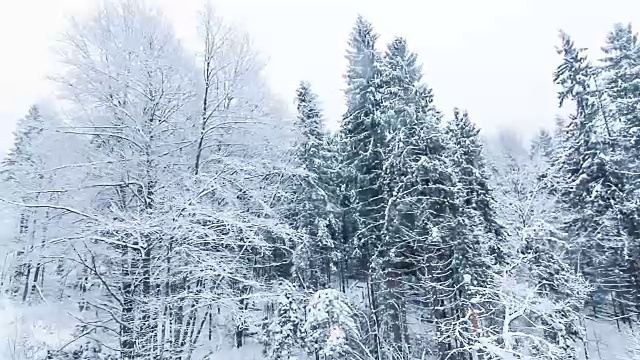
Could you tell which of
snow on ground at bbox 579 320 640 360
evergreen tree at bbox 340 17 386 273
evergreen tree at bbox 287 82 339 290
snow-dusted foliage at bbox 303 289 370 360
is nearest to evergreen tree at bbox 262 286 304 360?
snow-dusted foliage at bbox 303 289 370 360

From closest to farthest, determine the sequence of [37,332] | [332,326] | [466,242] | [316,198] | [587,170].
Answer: [332,326] → [37,332] → [466,242] → [587,170] → [316,198]

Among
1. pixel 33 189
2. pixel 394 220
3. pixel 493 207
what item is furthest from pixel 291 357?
pixel 493 207

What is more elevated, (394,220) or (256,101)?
(256,101)

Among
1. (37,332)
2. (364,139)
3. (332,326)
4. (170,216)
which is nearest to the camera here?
(170,216)

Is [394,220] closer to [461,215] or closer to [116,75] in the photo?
[461,215]

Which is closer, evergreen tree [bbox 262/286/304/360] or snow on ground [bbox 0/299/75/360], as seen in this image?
snow on ground [bbox 0/299/75/360]

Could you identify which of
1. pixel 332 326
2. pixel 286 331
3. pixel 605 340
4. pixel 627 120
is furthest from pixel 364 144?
pixel 605 340

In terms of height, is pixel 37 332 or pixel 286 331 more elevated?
pixel 37 332

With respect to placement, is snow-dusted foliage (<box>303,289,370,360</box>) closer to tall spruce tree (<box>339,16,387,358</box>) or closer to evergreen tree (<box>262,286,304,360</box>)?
evergreen tree (<box>262,286,304,360</box>)

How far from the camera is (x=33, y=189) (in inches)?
283

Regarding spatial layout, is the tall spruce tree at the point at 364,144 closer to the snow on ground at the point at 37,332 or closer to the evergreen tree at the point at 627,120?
the evergreen tree at the point at 627,120

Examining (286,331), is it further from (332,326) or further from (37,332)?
(37,332)

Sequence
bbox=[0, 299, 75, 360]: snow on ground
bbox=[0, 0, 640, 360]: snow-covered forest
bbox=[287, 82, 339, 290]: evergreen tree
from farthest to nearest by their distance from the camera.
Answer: bbox=[287, 82, 339, 290]: evergreen tree
bbox=[0, 299, 75, 360]: snow on ground
bbox=[0, 0, 640, 360]: snow-covered forest

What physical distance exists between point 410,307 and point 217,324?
1296 cm
